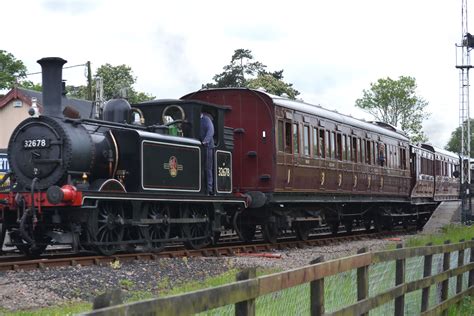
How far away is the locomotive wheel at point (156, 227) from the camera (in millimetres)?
12797

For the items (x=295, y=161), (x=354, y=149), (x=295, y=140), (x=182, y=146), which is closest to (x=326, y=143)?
(x=295, y=140)

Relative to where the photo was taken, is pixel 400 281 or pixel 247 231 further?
pixel 247 231

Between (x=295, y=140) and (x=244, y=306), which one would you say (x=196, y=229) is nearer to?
(x=295, y=140)

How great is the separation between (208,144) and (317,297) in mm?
10300

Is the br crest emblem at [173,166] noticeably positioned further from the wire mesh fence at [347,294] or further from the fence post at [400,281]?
the fence post at [400,281]

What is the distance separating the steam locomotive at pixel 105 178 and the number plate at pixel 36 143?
19 millimetres

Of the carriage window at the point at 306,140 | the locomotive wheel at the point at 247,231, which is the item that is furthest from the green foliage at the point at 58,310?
the carriage window at the point at 306,140

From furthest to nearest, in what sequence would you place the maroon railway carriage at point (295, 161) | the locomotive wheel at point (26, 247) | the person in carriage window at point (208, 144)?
the maroon railway carriage at point (295, 161) → the person in carriage window at point (208, 144) → the locomotive wheel at point (26, 247)

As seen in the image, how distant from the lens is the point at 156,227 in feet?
43.3

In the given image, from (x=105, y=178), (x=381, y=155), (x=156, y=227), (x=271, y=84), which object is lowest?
(x=156, y=227)

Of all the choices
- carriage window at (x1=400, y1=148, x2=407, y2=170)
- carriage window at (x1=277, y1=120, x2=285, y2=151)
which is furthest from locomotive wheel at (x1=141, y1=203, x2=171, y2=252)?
carriage window at (x1=400, y1=148, x2=407, y2=170)

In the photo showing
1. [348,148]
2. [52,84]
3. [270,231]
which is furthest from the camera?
[348,148]

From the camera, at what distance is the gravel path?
328 inches

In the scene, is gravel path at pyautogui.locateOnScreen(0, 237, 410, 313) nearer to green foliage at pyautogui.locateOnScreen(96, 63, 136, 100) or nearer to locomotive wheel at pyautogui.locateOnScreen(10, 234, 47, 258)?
locomotive wheel at pyautogui.locateOnScreen(10, 234, 47, 258)
